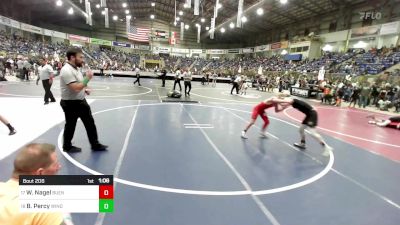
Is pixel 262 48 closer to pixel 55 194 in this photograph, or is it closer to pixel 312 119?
pixel 312 119

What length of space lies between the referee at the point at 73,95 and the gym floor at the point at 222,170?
0.46 m

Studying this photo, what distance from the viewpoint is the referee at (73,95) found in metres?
4.32

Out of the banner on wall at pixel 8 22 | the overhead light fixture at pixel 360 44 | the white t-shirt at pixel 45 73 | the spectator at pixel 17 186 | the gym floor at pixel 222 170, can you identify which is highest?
the banner on wall at pixel 8 22

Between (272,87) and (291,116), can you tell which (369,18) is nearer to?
(272,87)

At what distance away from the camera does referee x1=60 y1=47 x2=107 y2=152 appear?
432 cm

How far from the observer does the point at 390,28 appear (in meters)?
22.9

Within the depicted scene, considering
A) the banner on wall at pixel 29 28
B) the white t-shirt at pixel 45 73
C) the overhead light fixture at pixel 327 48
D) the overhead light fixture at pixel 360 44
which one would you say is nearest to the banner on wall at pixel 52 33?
the banner on wall at pixel 29 28

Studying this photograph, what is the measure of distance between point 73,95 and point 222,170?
3053 mm

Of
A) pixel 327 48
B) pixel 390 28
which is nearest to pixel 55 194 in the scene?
pixel 390 28

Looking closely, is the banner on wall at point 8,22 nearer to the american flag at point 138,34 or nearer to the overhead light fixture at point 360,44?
the american flag at point 138,34

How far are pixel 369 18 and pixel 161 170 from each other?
31.0 meters

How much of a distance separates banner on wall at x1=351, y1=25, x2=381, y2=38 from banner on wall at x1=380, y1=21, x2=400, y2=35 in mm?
666

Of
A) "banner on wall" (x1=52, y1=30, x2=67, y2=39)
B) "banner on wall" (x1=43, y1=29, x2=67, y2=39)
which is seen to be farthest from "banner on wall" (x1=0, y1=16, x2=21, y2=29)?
"banner on wall" (x1=52, y1=30, x2=67, y2=39)

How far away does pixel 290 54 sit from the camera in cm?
3578
